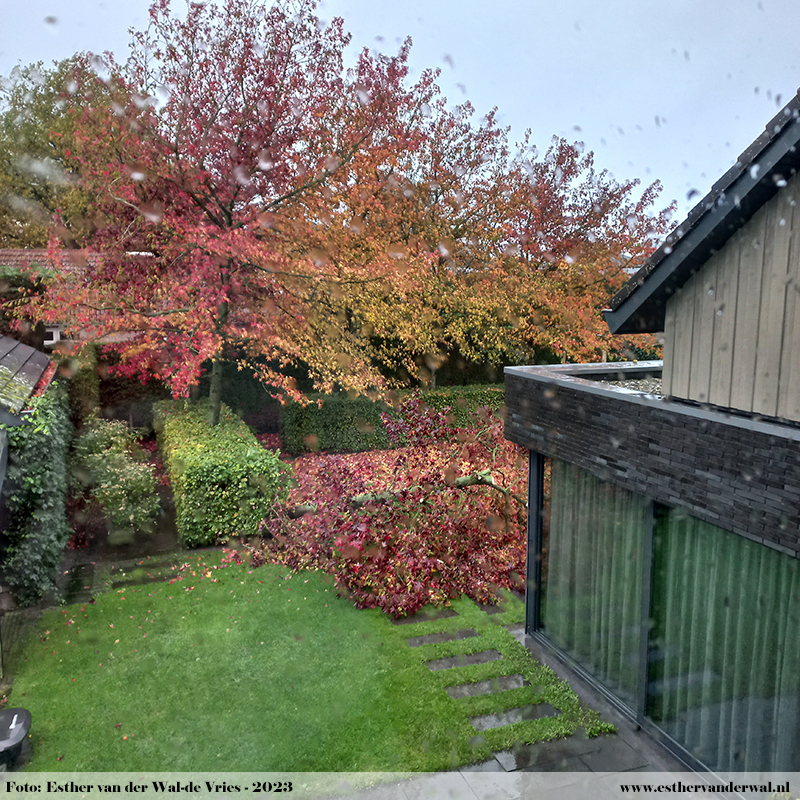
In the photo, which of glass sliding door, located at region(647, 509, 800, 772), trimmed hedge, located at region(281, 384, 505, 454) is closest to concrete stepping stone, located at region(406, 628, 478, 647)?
glass sliding door, located at region(647, 509, 800, 772)

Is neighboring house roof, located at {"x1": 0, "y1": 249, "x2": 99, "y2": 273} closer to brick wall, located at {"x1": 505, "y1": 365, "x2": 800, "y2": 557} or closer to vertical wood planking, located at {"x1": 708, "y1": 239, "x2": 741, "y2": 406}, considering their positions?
brick wall, located at {"x1": 505, "y1": 365, "x2": 800, "y2": 557}

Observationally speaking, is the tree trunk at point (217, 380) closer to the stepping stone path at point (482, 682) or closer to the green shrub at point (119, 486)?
the green shrub at point (119, 486)

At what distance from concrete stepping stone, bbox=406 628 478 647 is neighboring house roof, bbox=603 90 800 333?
421 cm

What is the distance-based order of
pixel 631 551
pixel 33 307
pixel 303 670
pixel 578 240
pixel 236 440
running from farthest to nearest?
pixel 578 240
pixel 33 307
pixel 236 440
pixel 303 670
pixel 631 551

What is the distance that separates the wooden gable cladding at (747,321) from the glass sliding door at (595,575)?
1.41 meters

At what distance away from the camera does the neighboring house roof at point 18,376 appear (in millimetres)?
7113

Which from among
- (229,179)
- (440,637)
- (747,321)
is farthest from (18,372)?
A: (747,321)

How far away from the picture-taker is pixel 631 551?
5812mm

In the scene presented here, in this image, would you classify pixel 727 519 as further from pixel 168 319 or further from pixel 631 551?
pixel 168 319

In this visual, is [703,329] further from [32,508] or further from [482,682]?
[32,508]

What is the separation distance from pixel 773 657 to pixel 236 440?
9.47 metres

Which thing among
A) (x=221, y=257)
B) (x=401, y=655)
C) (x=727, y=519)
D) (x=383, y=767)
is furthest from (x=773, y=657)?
(x=221, y=257)

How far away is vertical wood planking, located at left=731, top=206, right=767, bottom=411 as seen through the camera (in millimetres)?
4320

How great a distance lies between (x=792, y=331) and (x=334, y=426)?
531 inches
